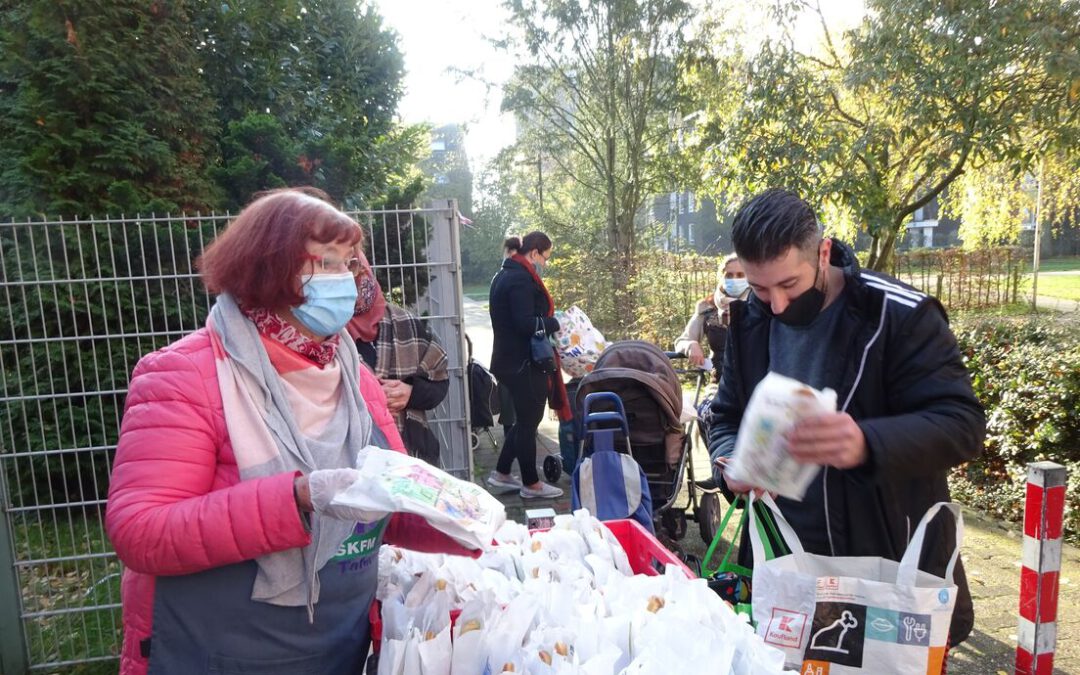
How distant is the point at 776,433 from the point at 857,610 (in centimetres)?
56

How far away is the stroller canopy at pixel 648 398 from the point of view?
181 inches

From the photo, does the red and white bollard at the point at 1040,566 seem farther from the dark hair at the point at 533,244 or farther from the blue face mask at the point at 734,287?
the dark hair at the point at 533,244

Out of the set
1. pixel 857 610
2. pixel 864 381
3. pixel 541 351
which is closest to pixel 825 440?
pixel 864 381

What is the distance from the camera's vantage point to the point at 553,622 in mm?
1645

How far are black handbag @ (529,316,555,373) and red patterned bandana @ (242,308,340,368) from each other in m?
4.39

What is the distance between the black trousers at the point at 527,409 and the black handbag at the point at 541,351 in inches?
3.8

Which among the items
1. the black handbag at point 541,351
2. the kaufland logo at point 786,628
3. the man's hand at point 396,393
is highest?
the man's hand at point 396,393

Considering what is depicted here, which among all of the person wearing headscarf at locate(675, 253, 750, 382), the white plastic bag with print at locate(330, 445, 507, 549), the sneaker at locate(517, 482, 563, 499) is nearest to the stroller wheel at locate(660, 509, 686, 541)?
the person wearing headscarf at locate(675, 253, 750, 382)

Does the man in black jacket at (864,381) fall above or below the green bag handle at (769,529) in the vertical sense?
above

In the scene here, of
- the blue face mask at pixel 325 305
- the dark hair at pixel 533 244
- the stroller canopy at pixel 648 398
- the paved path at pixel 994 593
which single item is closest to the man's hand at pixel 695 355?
the stroller canopy at pixel 648 398

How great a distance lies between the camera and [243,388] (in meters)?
1.62

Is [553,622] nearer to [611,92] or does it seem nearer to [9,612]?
[9,612]

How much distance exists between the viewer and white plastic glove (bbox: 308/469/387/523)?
57.1 inches

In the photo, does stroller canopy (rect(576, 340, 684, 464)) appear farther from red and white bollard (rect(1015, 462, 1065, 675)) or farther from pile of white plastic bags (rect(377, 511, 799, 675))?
pile of white plastic bags (rect(377, 511, 799, 675))
